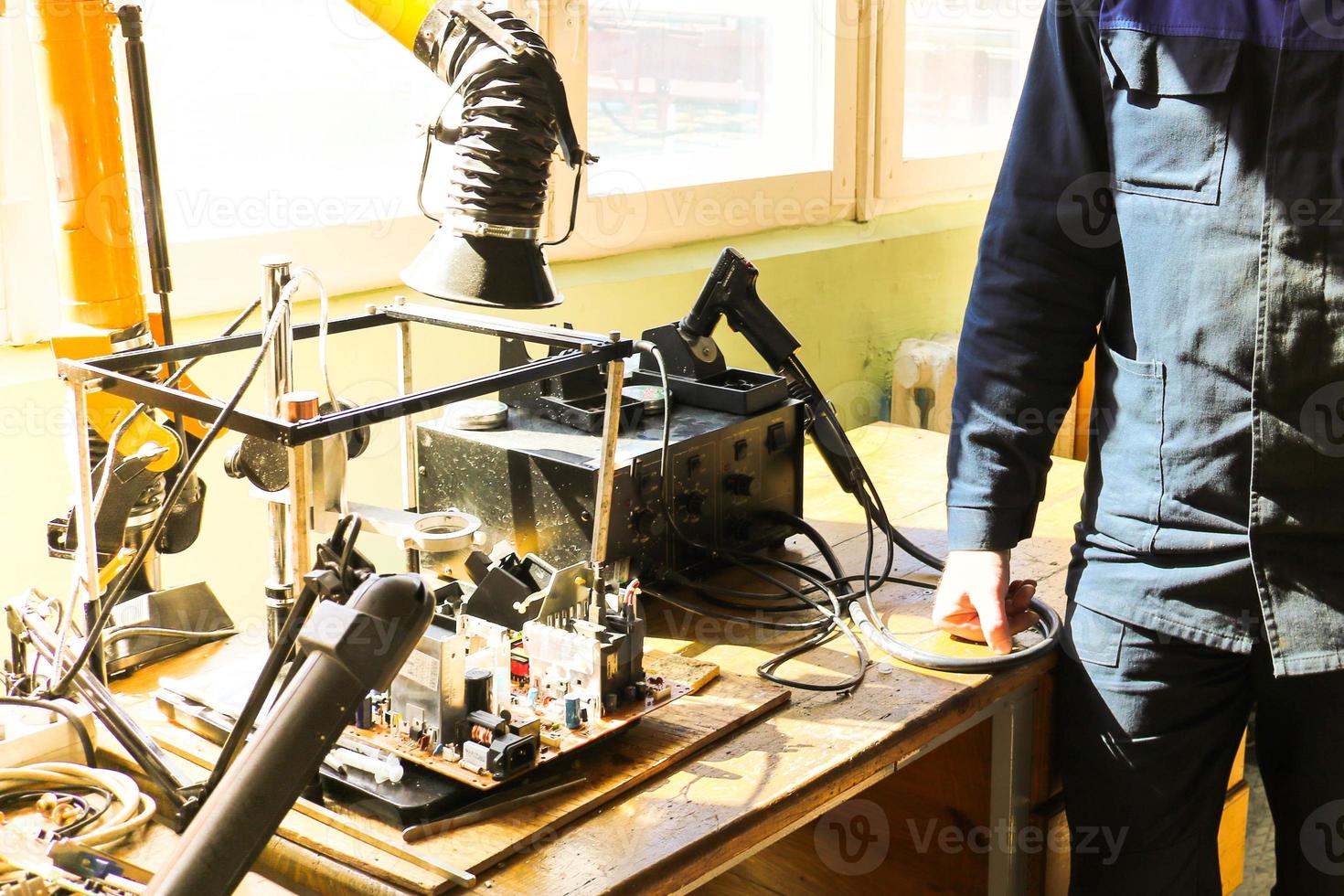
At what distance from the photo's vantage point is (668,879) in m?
0.93

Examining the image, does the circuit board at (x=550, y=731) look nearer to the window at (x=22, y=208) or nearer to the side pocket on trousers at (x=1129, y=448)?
the side pocket on trousers at (x=1129, y=448)

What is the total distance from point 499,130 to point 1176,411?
0.67 metres

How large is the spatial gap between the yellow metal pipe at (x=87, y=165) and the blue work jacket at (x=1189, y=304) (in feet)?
2.70

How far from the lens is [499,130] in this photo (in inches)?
37.4

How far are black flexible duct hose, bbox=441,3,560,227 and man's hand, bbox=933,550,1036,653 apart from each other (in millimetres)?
592

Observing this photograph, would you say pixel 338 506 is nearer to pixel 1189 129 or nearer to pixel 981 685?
pixel 981 685

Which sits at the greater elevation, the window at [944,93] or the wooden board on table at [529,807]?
the window at [944,93]

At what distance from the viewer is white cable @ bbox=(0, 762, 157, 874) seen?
38.0 inches

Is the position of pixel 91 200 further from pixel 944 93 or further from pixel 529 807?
pixel 944 93

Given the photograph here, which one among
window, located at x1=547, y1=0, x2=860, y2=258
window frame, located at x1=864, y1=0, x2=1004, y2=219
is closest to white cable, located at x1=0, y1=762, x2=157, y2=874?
window, located at x1=547, y1=0, x2=860, y2=258

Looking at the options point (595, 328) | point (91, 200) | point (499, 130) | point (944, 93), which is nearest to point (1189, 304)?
point (499, 130)

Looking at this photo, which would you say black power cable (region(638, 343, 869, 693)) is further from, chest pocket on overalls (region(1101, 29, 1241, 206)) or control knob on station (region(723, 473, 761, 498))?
chest pocket on overalls (region(1101, 29, 1241, 206))

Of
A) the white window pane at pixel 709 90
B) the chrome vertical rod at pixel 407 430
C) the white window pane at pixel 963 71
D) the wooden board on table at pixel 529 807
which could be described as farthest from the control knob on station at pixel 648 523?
the white window pane at pixel 963 71

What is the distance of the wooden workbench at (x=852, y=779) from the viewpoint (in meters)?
0.95
